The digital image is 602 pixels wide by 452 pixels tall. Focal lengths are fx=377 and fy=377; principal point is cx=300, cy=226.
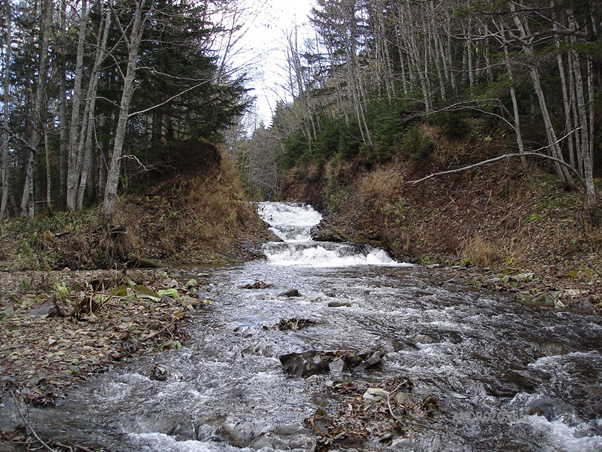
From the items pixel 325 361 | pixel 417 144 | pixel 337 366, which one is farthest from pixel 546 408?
pixel 417 144

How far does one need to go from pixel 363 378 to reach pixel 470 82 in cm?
1580

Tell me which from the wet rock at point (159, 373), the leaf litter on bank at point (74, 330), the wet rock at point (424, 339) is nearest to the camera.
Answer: the leaf litter on bank at point (74, 330)

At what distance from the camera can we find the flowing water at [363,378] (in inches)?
113

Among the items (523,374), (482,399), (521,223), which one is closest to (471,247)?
(521,223)

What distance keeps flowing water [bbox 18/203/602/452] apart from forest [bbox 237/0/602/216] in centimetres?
433

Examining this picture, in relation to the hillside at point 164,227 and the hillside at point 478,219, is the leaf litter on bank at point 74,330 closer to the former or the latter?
the hillside at point 164,227

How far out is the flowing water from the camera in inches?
113

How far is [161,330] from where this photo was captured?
5.00 m

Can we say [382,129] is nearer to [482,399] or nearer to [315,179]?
[315,179]

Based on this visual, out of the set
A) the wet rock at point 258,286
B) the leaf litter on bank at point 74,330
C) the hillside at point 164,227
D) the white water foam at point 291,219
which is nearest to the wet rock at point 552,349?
the leaf litter on bank at point 74,330

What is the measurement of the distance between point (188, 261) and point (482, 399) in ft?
35.0

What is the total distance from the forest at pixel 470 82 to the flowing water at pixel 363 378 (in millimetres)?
4328

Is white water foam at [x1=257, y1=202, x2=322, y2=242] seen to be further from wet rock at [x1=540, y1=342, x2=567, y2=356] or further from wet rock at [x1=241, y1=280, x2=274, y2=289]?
wet rock at [x1=540, y1=342, x2=567, y2=356]

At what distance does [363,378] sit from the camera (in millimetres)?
3848
